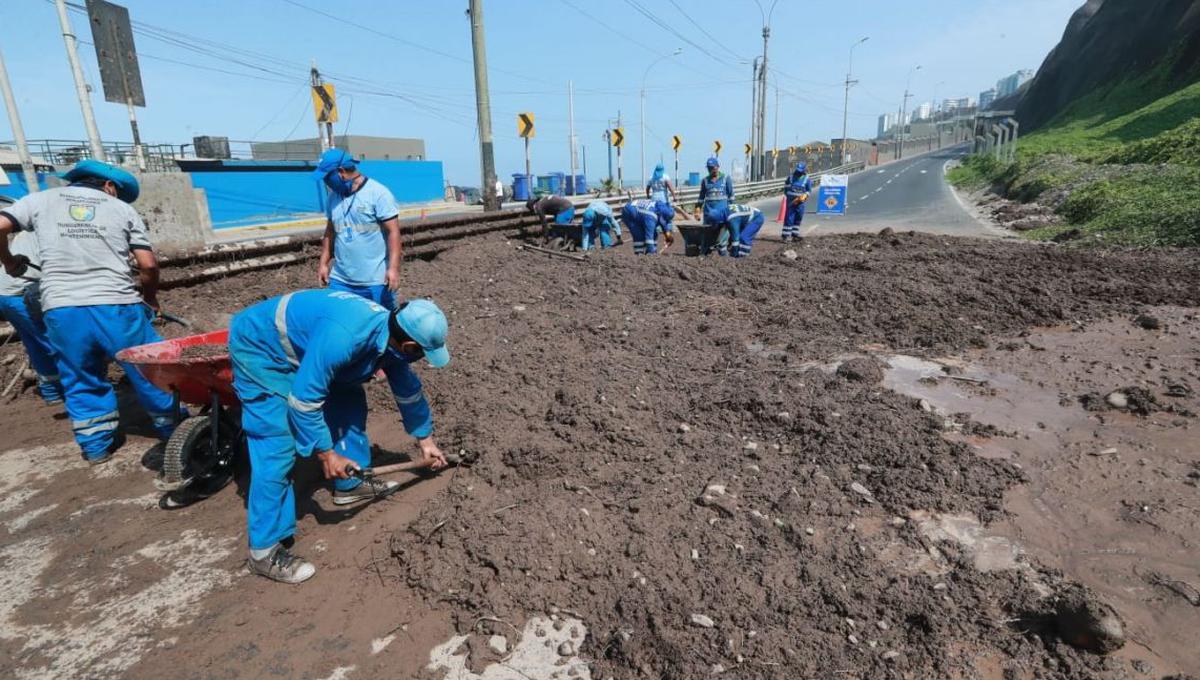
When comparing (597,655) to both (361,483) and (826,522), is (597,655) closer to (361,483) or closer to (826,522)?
(826,522)

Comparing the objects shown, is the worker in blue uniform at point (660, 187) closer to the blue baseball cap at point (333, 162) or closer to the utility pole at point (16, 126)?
the blue baseball cap at point (333, 162)

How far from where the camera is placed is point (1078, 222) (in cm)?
1219

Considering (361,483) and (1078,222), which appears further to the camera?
(1078,222)

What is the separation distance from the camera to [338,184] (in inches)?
173

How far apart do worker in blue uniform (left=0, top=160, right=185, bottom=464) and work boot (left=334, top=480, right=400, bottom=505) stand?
130 centimetres

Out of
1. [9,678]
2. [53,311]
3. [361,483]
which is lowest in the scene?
[9,678]

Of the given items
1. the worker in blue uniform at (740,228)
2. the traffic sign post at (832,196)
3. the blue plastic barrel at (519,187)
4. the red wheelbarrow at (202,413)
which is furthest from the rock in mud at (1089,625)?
the blue plastic barrel at (519,187)

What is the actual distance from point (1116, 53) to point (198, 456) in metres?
55.9

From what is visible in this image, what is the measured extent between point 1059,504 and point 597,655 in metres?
2.48

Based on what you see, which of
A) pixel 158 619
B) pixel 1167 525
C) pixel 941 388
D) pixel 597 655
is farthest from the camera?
pixel 941 388

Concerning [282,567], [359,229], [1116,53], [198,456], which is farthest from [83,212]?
[1116,53]

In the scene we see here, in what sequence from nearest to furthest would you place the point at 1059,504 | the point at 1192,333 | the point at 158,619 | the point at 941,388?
1. the point at 158,619
2. the point at 1059,504
3. the point at 941,388
4. the point at 1192,333

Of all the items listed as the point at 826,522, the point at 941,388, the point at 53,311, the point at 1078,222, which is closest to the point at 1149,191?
the point at 1078,222

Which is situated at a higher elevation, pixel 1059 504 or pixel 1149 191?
pixel 1149 191
